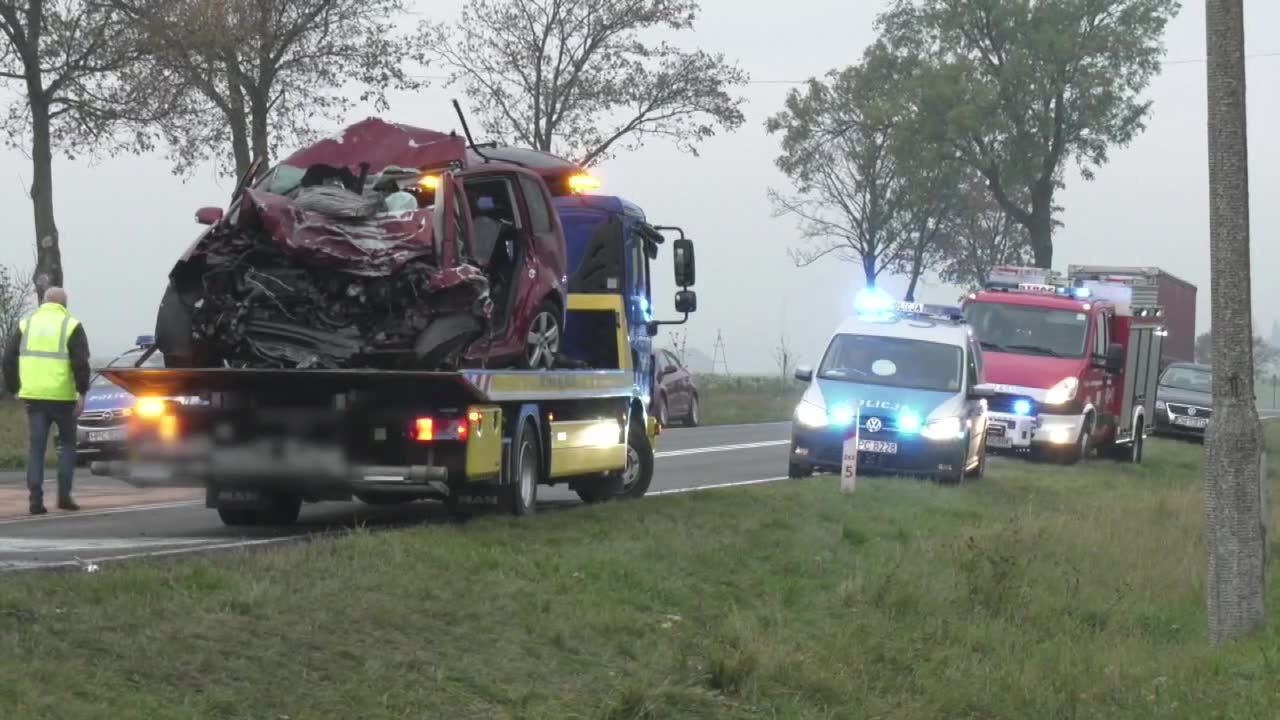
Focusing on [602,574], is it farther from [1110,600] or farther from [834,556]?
[1110,600]

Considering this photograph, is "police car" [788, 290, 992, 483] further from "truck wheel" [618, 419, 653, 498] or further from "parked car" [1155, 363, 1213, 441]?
"parked car" [1155, 363, 1213, 441]

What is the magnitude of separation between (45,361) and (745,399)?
1699 inches

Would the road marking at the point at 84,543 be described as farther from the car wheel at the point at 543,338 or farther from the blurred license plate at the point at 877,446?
the blurred license plate at the point at 877,446

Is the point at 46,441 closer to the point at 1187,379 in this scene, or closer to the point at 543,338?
the point at 543,338

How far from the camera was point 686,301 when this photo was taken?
59.8 ft

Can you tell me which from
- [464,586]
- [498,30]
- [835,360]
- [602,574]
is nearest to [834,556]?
[602,574]

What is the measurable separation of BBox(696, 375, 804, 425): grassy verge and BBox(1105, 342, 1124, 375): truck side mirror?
46.3 ft

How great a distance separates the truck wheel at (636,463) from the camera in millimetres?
17484

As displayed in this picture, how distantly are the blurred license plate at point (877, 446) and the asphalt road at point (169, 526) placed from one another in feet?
5.21

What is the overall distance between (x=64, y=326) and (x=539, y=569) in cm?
607

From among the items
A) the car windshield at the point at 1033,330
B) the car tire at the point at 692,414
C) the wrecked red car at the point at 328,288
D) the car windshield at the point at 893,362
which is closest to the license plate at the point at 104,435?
the car windshield at the point at 893,362

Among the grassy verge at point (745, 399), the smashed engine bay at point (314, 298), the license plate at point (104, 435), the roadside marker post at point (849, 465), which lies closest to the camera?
the smashed engine bay at point (314, 298)

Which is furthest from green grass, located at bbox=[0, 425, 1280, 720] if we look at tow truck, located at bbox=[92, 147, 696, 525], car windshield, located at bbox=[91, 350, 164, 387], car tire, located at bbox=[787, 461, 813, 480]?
car tire, located at bbox=[787, 461, 813, 480]

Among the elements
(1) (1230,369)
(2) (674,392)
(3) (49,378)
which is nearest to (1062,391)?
(2) (674,392)
